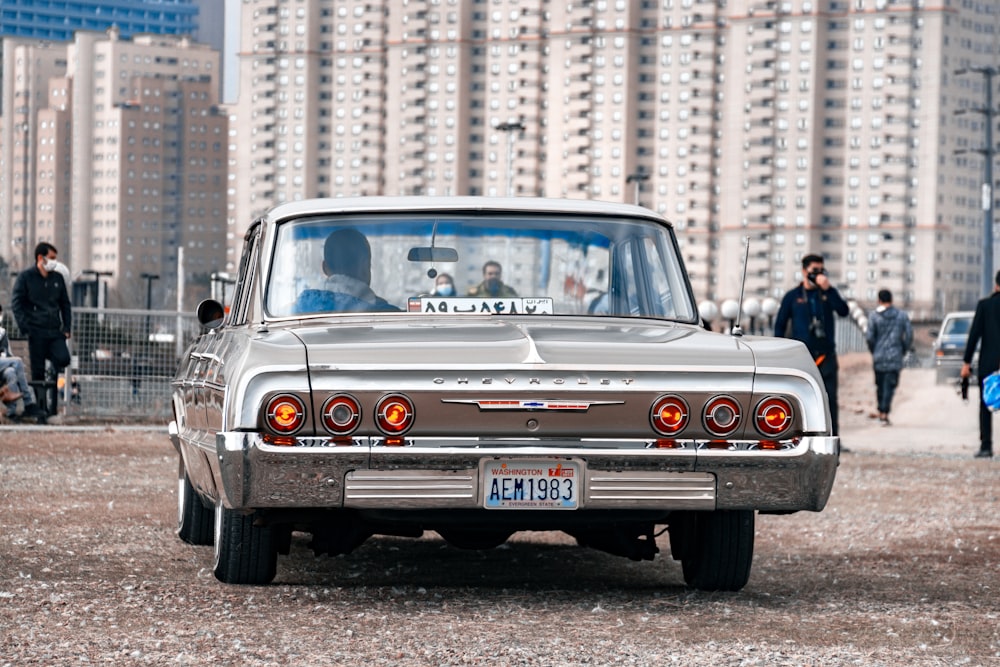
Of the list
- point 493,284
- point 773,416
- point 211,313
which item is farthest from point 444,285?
point 211,313

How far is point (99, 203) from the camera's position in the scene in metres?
182

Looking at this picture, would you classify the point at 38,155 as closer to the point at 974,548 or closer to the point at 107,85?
the point at 107,85

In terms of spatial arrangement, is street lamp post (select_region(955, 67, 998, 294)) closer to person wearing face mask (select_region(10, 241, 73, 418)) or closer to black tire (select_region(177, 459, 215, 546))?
person wearing face mask (select_region(10, 241, 73, 418))

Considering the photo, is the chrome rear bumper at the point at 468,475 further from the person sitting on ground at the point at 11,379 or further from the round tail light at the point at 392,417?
the person sitting on ground at the point at 11,379

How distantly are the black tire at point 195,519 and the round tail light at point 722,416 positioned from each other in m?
3.04

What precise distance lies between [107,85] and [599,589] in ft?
603

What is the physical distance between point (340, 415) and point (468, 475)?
1.66 feet

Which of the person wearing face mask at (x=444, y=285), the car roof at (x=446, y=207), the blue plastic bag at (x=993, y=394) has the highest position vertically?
the car roof at (x=446, y=207)

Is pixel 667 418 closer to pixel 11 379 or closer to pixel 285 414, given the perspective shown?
pixel 285 414

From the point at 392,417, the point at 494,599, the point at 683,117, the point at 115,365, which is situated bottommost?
the point at 494,599

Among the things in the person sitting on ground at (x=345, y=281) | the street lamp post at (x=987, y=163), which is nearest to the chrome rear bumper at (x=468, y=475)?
the person sitting on ground at (x=345, y=281)

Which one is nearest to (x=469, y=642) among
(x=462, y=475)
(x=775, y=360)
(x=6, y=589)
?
(x=462, y=475)

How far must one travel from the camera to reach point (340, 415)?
240 inches

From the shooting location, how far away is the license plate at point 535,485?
→ 616 cm
